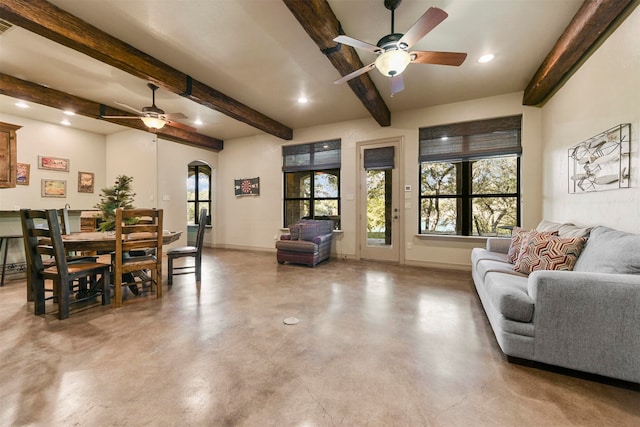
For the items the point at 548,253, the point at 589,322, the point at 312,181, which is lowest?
the point at 589,322

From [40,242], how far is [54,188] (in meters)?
4.35

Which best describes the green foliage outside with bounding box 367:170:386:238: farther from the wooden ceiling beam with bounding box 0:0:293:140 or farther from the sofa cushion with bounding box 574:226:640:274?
the sofa cushion with bounding box 574:226:640:274

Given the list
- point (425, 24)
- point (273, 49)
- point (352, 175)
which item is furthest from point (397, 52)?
point (352, 175)

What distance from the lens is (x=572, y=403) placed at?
140 cm

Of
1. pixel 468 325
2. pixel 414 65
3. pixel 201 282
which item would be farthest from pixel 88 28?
pixel 468 325

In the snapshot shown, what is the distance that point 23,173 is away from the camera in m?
5.18

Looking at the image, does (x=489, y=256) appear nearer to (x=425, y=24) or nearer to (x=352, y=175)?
(x=425, y=24)

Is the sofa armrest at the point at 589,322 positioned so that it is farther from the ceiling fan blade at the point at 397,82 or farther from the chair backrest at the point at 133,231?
the chair backrest at the point at 133,231

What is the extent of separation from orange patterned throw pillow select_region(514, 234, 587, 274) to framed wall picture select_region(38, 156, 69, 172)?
333 inches

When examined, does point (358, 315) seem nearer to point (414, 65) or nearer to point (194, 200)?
point (414, 65)

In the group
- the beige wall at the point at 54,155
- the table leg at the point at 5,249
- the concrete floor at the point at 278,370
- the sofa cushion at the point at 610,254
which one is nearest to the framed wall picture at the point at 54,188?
the beige wall at the point at 54,155

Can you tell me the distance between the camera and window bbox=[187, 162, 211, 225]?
7.64 metres

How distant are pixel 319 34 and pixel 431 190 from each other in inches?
133

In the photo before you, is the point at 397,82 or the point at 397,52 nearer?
the point at 397,52
